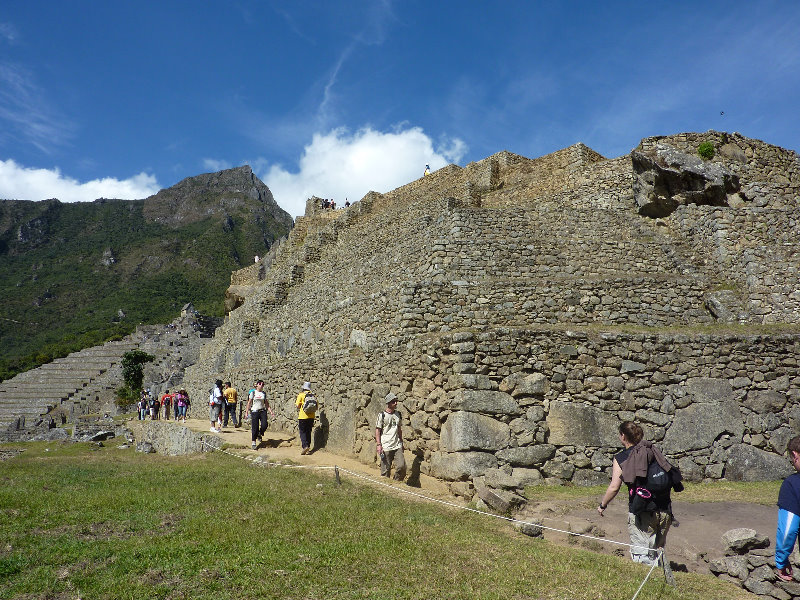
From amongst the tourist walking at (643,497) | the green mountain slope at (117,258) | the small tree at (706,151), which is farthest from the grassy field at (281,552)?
the green mountain slope at (117,258)

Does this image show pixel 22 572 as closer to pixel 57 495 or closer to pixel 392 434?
pixel 57 495

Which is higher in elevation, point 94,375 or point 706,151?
point 706,151

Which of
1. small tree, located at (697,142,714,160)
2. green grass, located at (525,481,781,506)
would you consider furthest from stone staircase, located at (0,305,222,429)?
small tree, located at (697,142,714,160)

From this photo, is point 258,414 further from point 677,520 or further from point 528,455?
point 677,520

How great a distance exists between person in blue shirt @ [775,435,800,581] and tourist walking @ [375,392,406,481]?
5.87 meters

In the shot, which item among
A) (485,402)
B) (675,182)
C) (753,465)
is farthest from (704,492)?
(675,182)

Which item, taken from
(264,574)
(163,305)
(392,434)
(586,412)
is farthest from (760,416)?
(163,305)

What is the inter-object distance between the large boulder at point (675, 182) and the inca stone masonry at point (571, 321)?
42mm

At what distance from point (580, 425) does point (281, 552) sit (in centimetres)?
603

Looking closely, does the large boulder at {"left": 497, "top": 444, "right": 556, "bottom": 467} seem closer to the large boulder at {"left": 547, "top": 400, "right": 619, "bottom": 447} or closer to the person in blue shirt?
the large boulder at {"left": 547, "top": 400, "right": 619, "bottom": 447}

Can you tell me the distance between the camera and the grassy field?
4.54 meters

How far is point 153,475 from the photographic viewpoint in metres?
10.1

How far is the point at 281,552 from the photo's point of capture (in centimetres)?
523

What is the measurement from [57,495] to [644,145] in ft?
53.6
